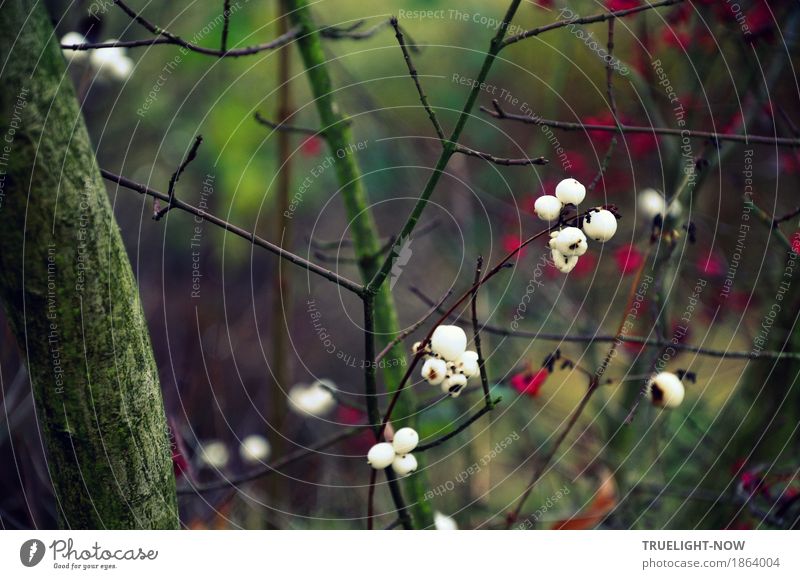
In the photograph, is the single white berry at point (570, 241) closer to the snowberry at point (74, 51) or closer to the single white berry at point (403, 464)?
the single white berry at point (403, 464)

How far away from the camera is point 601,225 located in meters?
0.43

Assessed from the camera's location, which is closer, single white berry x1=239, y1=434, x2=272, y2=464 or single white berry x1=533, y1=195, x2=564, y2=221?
single white berry x1=533, y1=195, x2=564, y2=221

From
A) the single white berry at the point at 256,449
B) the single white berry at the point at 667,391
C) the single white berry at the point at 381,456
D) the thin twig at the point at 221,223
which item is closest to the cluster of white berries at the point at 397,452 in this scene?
the single white berry at the point at 381,456

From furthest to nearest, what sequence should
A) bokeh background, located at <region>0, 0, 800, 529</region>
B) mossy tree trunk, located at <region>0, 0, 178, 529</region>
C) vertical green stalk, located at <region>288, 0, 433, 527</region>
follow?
bokeh background, located at <region>0, 0, 800, 529</region>
vertical green stalk, located at <region>288, 0, 433, 527</region>
mossy tree trunk, located at <region>0, 0, 178, 529</region>

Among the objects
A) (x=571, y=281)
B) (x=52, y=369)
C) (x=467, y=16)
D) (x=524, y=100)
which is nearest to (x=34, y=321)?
(x=52, y=369)

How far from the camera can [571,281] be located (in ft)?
4.10

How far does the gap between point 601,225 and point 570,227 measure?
0.02m

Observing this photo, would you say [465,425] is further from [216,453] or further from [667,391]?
[216,453]

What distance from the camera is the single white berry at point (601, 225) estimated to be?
43 centimetres

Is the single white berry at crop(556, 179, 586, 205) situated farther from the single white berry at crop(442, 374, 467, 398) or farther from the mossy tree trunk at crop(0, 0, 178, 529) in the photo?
the mossy tree trunk at crop(0, 0, 178, 529)

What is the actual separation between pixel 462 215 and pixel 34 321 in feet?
2.64

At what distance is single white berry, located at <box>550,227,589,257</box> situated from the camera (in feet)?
1.41
